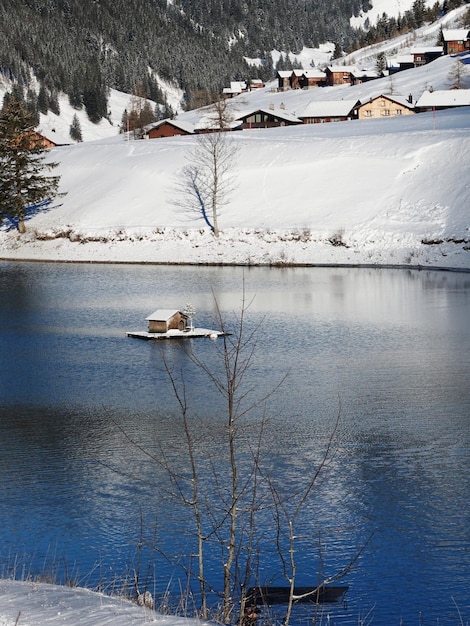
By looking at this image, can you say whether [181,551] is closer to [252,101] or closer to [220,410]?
[220,410]

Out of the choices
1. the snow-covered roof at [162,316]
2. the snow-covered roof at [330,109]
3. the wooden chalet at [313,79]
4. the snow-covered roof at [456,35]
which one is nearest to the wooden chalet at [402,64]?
the snow-covered roof at [456,35]

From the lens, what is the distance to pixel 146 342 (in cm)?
3622

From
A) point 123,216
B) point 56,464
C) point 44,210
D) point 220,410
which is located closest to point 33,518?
point 56,464

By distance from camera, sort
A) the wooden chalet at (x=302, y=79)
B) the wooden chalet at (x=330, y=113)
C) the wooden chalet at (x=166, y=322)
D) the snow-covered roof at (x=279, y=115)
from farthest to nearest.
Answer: the wooden chalet at (x=302, y=79)
the snow-covered roof at (x=279, y=115)
the wooden chalet at (x=330, y=113)
the wooden chalet at (x=166, y=322)

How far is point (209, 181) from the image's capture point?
76125 mm

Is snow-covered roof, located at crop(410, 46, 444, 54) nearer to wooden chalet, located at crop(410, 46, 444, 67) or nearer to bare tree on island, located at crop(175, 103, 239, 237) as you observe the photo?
wooden chalet, located at crop(410, 46, 444, 67)

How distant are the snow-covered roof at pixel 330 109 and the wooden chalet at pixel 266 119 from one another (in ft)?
5.65

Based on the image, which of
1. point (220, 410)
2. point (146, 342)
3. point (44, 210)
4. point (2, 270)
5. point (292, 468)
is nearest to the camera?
point (292, 468)

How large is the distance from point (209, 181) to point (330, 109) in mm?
41724

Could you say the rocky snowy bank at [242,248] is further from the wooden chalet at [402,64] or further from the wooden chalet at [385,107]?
the wooden chalet at [402,64]

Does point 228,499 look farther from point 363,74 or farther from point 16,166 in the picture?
point 363,74

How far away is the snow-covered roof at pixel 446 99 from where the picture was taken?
105 metres

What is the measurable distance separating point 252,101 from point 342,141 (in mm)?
82620

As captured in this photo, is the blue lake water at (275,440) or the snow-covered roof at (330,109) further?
the snow-covered roof at (330,109)
